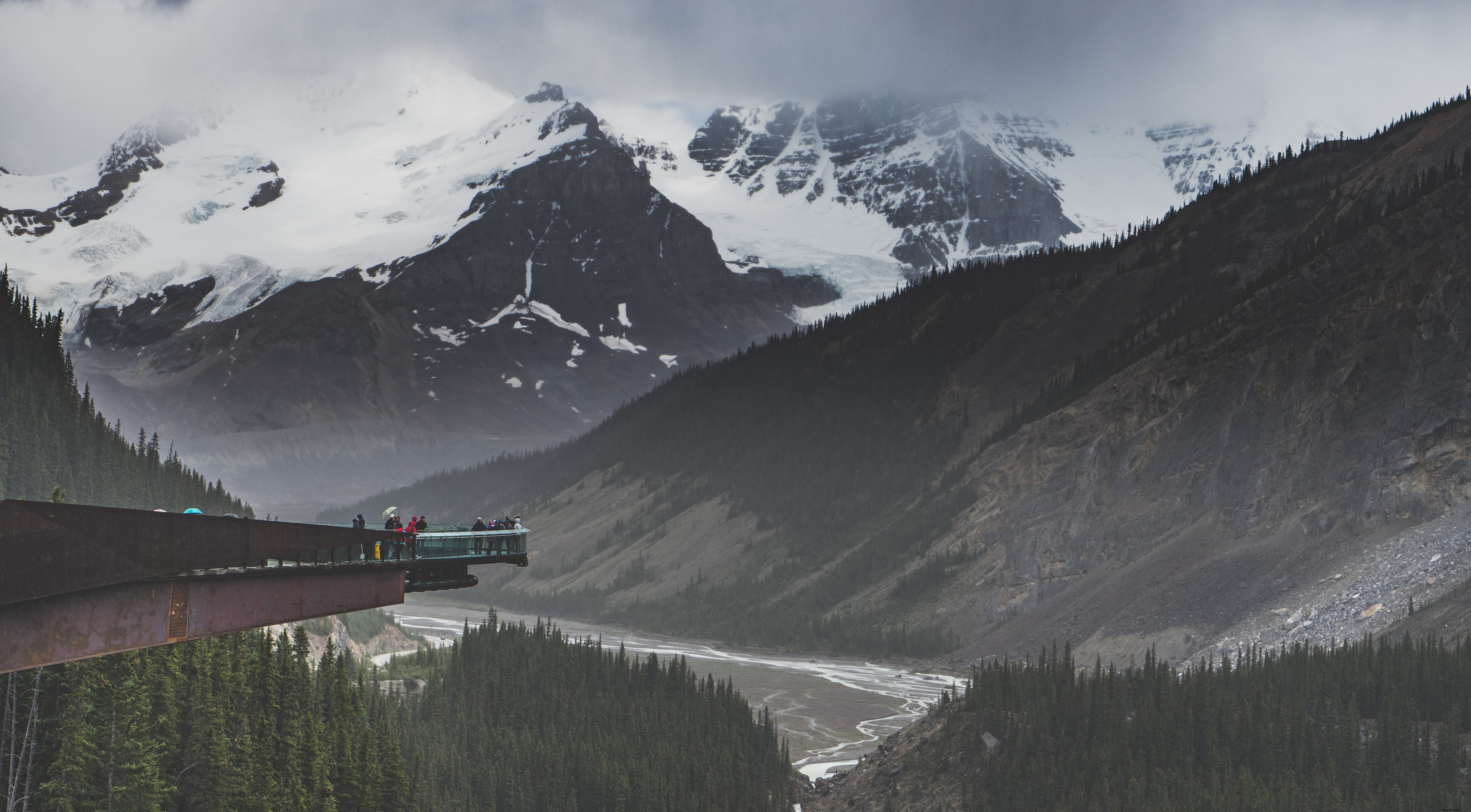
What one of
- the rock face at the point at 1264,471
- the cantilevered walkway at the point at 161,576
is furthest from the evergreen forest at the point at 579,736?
the cantilevered walkway at the point at 161,576

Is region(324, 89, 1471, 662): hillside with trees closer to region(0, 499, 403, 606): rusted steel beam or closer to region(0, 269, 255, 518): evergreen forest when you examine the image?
region(0, 269, 255, 518): evergreen forest

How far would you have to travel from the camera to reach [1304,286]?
158875mm

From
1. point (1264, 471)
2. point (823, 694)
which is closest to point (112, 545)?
point (823, 694)

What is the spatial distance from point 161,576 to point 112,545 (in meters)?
1.82

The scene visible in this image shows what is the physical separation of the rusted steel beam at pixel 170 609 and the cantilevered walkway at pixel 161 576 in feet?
0.10

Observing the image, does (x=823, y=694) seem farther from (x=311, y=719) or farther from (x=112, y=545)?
(x=112, y=545)

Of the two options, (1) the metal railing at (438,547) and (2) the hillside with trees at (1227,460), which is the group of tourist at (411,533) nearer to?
(1) the metal railing at (438,547)

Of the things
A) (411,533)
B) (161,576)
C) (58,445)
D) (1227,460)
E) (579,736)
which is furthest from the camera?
(58,445)

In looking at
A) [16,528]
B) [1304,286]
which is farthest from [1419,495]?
[16,528]

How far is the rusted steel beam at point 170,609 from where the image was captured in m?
28.9

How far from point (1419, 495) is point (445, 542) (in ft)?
332

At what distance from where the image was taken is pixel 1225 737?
85.8 m

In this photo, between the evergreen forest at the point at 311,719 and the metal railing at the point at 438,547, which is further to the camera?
the evergreen forest at the point at 311,719

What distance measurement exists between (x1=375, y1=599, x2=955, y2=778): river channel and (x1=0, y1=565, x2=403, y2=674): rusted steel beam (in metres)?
72.8
